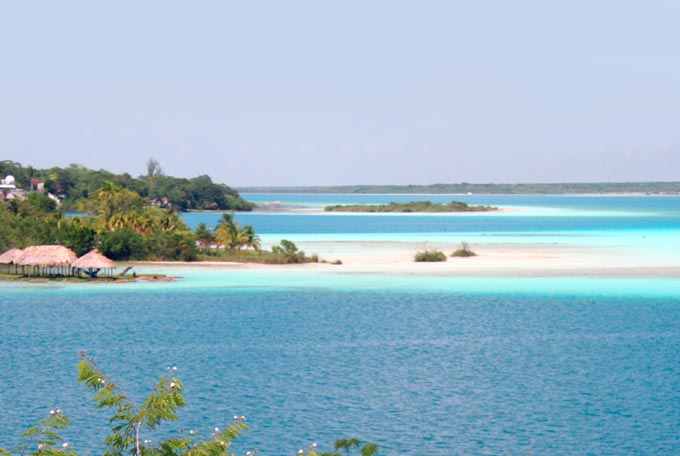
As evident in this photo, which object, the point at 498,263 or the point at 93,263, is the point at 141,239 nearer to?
the point at 93,263

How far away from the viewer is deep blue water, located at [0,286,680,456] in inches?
898

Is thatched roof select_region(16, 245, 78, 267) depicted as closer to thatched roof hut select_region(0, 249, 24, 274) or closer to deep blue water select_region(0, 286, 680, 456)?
thatched roof hut select_region(0, 249, 24, 274)

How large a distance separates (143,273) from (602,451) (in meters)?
38.8

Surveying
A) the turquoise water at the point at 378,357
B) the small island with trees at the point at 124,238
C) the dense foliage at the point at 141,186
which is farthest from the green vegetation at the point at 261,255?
the dense foliage at the point at 141,186

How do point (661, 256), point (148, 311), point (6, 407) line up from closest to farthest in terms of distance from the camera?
point (6, 407) → point (148, 311) → point (661, 256)

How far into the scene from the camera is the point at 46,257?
5225 cm

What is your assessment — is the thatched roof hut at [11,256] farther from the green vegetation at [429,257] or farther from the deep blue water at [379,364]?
the green vegetation at [429,257]

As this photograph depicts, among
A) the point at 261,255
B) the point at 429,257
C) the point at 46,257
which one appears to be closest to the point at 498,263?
the point at 429,257

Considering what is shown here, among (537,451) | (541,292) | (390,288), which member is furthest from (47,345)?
(541,292)

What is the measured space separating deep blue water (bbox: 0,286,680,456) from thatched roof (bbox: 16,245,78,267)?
500cm

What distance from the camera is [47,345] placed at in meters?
33.2

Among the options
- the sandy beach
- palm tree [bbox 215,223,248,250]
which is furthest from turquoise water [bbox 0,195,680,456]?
palm tree [bbox 215,223,248,250]

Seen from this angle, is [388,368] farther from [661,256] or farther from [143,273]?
[661,256]

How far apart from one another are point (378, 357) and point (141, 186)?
11561 cm
